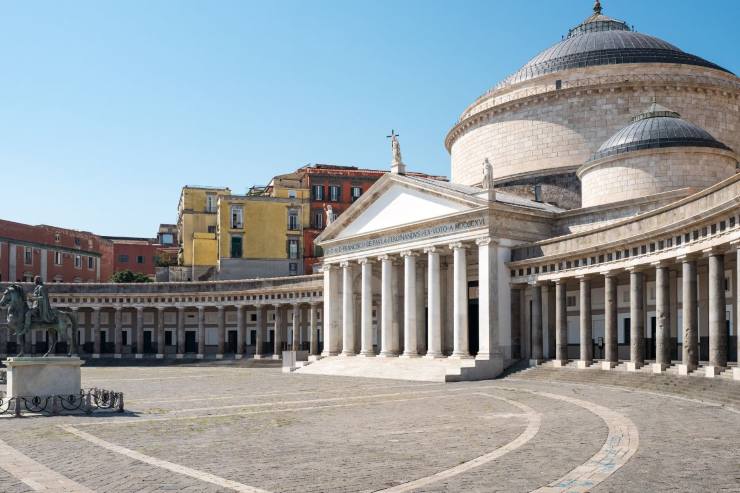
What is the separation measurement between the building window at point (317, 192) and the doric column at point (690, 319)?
204 feet

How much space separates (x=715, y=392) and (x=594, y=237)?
46.3 ft

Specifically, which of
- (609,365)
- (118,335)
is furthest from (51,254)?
(609,365)

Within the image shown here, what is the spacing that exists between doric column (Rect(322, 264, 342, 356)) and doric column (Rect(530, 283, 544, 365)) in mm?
18175

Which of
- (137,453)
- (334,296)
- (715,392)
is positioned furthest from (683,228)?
(334,296)

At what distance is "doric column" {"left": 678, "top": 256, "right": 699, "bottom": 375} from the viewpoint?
33.4m

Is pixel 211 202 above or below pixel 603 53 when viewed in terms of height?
below

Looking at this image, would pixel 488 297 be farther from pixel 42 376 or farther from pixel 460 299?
pixel 42 376

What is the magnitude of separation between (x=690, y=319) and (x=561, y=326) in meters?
11.2

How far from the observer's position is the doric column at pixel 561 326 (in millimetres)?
43875

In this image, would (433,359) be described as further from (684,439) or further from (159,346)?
(159,346)

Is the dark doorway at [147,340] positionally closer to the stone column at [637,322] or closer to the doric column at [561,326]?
the doric column at [561,326]

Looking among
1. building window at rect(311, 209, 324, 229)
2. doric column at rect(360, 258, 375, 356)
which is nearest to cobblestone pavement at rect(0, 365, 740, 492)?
doric column at rect(360, 258, 375, 356)

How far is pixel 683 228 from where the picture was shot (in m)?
33.5

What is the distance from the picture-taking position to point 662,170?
46031 mm
